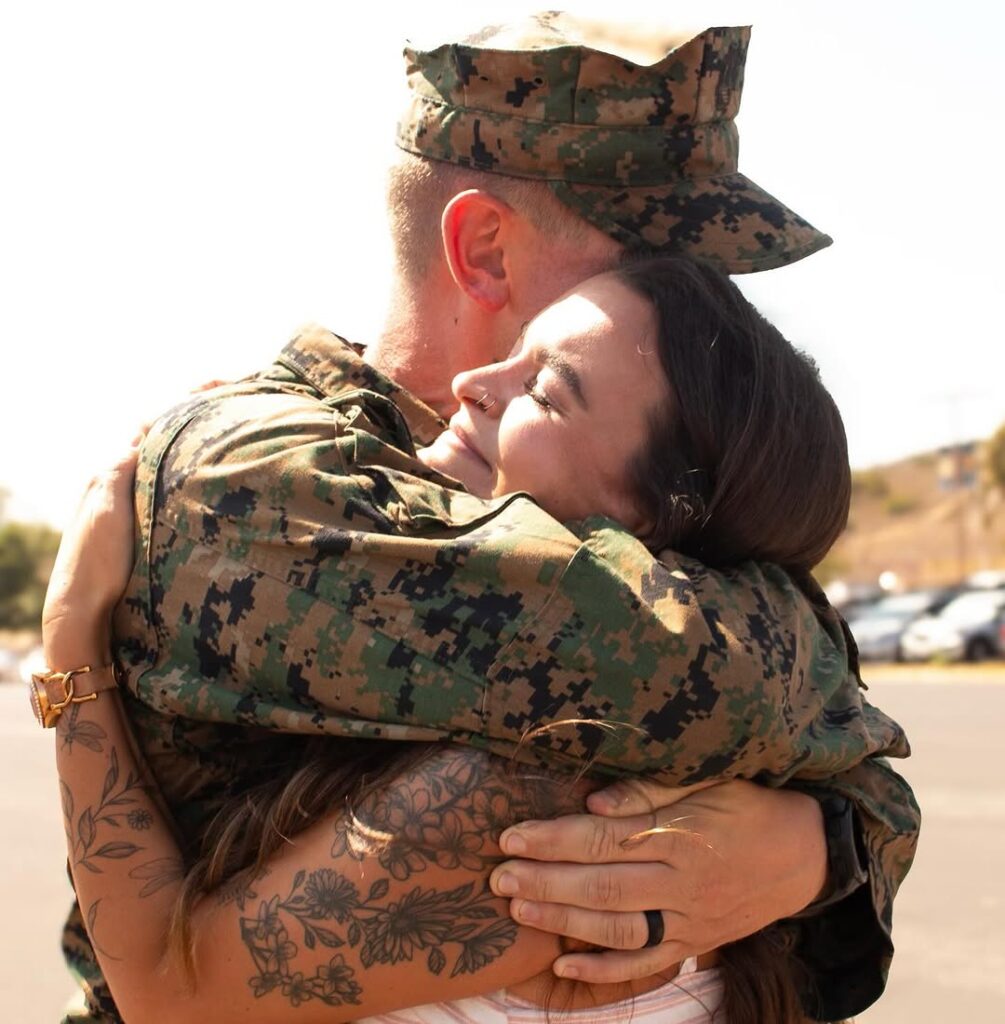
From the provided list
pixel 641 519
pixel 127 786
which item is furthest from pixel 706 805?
pixel 127 786

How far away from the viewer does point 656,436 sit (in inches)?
79.8

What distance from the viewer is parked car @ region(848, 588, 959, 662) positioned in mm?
28953

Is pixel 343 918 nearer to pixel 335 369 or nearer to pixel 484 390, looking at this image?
pixel 484 390

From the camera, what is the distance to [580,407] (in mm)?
2053

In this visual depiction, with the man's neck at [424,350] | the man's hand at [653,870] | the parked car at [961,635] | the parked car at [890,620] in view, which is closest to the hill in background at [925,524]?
the parked car at [890,620]

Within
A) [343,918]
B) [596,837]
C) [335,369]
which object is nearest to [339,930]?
[343,918]

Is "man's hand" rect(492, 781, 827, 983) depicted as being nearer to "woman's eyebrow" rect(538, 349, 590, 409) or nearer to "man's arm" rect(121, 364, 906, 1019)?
"man's arm" rect(121, 364, 906, 1019)

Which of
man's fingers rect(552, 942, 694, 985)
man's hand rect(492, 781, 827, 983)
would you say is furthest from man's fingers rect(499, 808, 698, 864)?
man's fingers rect(552, 942, 694, 985)

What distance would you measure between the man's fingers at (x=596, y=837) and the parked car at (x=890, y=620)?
1050 inches

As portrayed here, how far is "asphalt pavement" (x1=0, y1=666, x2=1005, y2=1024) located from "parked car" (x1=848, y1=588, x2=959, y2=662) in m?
16.5

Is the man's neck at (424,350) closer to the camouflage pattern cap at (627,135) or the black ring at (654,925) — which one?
the camouflage pattern cap at (627,135)

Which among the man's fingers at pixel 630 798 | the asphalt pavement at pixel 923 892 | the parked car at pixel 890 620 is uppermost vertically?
the man's fingers at pixel 630 798

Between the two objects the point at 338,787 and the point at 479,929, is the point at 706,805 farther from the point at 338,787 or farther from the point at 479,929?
the point at 338,787

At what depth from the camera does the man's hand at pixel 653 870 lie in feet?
6.37
